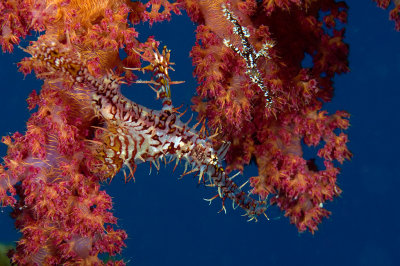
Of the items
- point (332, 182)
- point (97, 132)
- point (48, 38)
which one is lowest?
point (97, 132)

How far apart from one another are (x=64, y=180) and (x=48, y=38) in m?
1.07

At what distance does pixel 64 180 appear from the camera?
266cm

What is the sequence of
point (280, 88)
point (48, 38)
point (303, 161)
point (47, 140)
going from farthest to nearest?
point (303, 161)
point (280, 88)
point (47, 140)
point (48, 38)

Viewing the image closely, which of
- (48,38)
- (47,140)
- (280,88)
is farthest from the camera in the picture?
→ (280,88)

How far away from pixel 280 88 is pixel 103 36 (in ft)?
4.81

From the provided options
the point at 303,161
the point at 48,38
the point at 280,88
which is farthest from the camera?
the point at 303,161

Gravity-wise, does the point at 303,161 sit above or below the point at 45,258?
above

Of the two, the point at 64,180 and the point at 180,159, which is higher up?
the point at 180,159

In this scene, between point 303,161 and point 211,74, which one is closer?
point 211,74

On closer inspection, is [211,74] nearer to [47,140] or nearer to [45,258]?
[47,140]

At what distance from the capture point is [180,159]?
2750 millimetres

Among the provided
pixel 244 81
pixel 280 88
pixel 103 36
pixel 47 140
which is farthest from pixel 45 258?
pixel 280 88

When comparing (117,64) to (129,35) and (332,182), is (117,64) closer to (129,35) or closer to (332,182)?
(129,35)

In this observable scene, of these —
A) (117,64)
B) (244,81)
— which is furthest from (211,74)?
(117,64)
